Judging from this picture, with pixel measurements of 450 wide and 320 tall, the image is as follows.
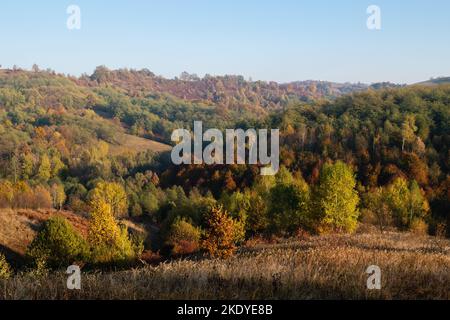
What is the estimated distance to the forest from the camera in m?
40.0

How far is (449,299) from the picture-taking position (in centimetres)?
538

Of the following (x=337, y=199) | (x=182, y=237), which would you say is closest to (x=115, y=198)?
(x=182, y=237)

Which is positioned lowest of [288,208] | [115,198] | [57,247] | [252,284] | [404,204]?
[115,198]

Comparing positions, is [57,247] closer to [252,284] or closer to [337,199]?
[337,199]

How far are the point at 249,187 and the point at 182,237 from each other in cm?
4874

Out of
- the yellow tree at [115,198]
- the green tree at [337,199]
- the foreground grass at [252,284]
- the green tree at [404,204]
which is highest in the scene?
the foreground grass at [252,284]

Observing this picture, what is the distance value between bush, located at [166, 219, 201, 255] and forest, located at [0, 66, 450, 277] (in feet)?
0.62

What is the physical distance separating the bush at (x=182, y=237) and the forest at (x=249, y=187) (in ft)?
0.62

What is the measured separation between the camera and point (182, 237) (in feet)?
194

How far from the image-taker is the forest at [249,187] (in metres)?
40.0

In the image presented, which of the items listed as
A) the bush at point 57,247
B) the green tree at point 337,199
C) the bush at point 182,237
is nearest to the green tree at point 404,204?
the green tree at point 337,199

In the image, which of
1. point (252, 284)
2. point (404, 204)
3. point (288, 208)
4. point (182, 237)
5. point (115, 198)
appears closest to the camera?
point (252, 284)

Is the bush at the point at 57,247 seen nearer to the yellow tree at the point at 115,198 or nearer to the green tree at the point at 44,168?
the yellow tree at the point at 115,198
